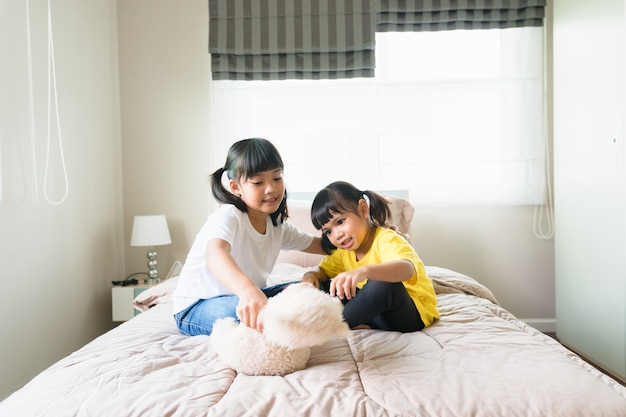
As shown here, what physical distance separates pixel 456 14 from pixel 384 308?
244cm

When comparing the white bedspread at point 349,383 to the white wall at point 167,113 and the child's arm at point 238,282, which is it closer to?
the child's arm at point 238,282

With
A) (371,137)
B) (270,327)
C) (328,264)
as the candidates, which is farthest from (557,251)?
(270,327)

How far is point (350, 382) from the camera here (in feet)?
3.75

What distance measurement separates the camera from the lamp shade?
10.1ft

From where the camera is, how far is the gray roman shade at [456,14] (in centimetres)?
328

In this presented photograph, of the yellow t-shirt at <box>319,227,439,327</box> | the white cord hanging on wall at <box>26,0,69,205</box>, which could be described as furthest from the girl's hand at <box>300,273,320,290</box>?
the white cord hanging on wall at <box>26,0,69,205</box>

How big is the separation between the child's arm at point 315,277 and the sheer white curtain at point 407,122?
1.56 metres

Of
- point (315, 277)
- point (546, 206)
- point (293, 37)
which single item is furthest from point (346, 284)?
point (546, 206)

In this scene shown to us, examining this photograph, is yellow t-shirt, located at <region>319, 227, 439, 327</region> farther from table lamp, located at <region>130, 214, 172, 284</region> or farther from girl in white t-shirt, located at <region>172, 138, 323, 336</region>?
table lamp, located at <region>130, 214, 172, 284</region>

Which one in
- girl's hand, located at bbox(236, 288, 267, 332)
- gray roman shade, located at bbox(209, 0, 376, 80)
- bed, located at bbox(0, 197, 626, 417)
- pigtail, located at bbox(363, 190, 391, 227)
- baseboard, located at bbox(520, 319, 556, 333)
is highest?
gray roman shade, located at bbox(209, 0, 376, 80)

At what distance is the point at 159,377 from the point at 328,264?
84 centimetres

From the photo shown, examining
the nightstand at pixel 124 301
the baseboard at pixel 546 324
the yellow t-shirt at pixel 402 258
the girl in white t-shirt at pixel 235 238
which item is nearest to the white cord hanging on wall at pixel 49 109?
the nightstand at pixel 124 301

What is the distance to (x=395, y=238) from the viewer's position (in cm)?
167

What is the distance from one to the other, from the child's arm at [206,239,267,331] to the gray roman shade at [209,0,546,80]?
2095 millimetres
